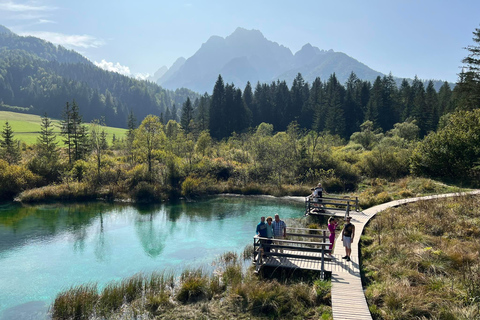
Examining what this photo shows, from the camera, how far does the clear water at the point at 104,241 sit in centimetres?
1423

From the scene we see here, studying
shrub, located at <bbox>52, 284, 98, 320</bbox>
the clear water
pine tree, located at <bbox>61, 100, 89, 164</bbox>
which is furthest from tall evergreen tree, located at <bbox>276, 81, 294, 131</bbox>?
shrub, located at <bbox>52, 284, 98, 320</bbox>

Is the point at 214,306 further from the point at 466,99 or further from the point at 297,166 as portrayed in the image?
the point at 466,99

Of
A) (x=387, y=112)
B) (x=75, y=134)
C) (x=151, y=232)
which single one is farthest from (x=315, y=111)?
(x=151, y=232)

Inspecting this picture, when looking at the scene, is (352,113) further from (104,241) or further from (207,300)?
(207,300)

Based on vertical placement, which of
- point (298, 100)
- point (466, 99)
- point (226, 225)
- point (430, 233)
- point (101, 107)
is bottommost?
point (226, 225)

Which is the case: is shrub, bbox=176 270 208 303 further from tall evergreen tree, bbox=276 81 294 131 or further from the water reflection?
tall evergreen tree, bbox=276 81 294 131

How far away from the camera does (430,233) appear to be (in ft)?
46.6

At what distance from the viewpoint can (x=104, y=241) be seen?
2077cm

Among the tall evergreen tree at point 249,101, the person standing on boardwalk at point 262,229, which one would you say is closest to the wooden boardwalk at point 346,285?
the person standing on boardwalk at point 262,229

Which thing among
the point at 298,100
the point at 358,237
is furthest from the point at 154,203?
the point at 298,100

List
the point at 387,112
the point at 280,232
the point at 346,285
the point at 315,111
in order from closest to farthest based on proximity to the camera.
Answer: the point at 346,285 < the point at 280,232 < the point at 387,112 < the point at 315,111

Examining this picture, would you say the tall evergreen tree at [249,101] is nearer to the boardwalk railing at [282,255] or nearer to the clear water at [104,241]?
the clear water at [104,241]

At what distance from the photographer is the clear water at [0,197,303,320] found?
1423 centimetres

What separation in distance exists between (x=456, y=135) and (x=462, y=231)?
1527 cm
